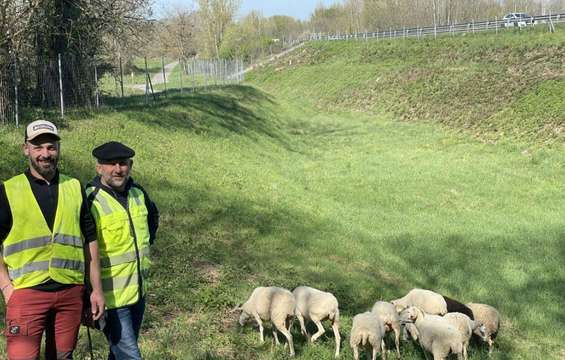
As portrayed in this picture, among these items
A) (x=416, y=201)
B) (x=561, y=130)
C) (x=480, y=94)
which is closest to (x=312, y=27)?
(x=480, y=94)

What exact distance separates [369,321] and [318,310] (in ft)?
2.36

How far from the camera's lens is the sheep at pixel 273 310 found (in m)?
7.24

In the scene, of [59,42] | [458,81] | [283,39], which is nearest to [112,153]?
[59,42]

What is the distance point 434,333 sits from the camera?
7.30 metres

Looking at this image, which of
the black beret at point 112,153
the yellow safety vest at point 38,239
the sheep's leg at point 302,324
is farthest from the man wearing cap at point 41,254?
the sheep's leg at point 302,324

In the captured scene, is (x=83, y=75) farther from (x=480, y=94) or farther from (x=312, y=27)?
(x=312, y=27)

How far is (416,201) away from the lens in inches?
651

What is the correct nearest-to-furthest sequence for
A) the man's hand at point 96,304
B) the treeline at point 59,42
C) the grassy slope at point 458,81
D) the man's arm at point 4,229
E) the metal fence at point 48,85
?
the man's arm at point 4,229 → the man's hand at point 96,304 → the metal fence at point 48,85 → the treeline at point 59,42 → the grassy slope at point 458,81

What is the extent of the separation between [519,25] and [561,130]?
26.6 meters

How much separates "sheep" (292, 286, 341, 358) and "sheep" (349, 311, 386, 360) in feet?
1.02

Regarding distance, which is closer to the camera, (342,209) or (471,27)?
(342,209)

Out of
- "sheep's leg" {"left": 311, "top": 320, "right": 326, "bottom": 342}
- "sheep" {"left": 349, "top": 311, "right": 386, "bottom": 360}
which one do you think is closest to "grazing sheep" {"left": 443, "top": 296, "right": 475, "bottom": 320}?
"sheep" {"left": 349, "top": 311, "right": 386, "bottom": 360}

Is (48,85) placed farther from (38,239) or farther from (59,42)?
(38,239)

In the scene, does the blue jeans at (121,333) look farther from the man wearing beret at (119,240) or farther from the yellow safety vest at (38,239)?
the yellow safety vest at (38,239)
